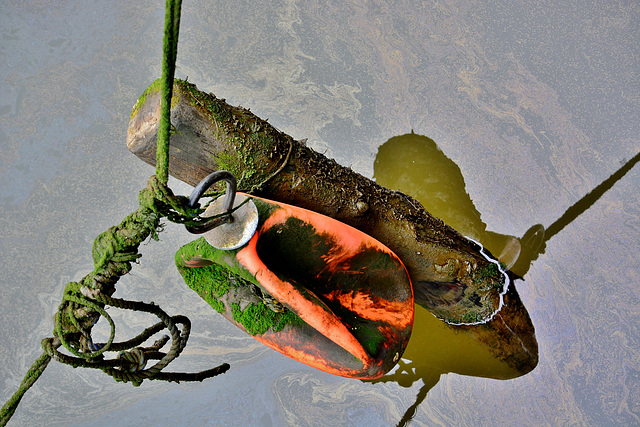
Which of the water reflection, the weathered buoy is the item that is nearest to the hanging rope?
the weathered buoy

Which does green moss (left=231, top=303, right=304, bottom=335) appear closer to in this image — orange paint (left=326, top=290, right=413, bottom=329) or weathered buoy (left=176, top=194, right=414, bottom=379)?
weathered buoy (left=176, top=194, right=414, bottom=379)

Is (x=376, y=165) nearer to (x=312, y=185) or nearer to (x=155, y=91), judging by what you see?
(x=312, y=185)

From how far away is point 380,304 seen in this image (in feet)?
5.88

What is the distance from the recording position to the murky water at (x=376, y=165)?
2.50 meters

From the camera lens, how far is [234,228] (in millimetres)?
1479

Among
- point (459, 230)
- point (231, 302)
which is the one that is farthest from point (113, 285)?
point (459, 230)

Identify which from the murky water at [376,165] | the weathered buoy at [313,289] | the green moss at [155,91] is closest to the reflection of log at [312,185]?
the green moss at [155,91]

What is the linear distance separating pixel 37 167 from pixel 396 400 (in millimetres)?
2263

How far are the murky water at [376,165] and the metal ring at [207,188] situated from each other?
53.9 inches

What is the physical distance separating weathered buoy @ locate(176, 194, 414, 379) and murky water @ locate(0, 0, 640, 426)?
85 cm

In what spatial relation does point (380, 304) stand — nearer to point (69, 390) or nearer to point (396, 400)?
point (396, 400)

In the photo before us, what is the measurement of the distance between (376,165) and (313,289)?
116 centimetres

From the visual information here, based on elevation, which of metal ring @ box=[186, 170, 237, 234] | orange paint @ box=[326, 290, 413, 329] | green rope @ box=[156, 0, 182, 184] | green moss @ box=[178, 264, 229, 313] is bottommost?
green moss @ box=[178, 264, 229, 313]

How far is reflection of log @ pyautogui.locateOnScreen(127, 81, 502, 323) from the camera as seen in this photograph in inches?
66.1
